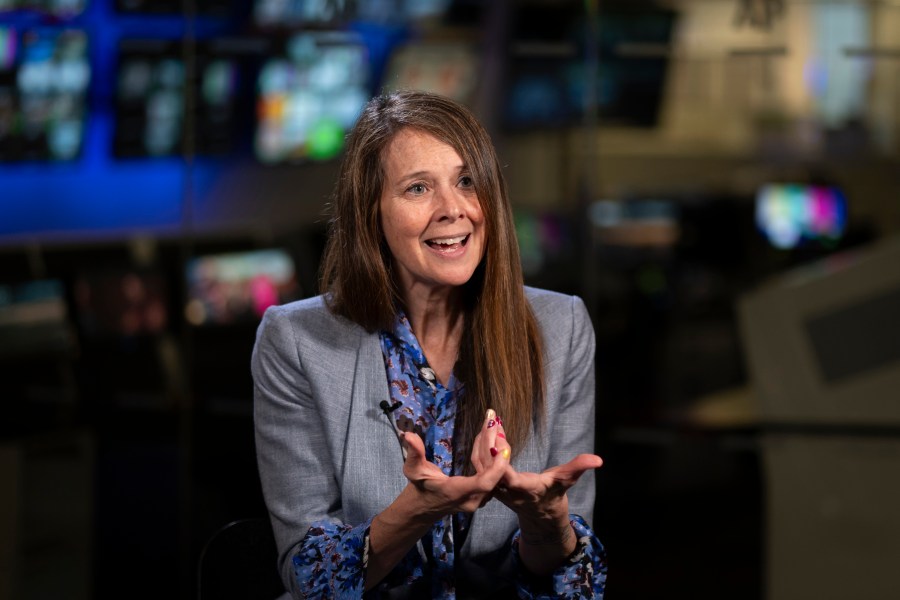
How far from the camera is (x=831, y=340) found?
327 cm

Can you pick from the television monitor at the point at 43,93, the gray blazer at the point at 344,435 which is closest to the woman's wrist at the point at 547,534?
the gray blazer at the point at 344,435

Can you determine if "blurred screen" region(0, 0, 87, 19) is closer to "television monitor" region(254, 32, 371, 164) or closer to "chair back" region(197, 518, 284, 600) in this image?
"television monitor" region(254, 32, 371, 164)

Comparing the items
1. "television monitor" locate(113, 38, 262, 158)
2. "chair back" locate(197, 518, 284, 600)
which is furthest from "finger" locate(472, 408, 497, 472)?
"television monitor" locate(113, 38, 262, 158)

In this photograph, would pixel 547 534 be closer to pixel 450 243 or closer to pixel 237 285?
pixel 450 243

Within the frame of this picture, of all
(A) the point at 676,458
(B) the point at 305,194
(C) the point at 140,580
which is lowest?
(C) the point at 140,580

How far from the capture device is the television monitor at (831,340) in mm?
3213

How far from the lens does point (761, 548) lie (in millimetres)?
3527

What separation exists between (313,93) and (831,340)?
5.40 feet

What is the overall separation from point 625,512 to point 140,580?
150 centimetres

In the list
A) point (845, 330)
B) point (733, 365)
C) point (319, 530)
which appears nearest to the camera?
point (319, 530)

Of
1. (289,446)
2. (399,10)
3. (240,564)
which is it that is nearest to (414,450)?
(289,446)

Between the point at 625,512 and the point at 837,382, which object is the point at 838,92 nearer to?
the point at 837,382

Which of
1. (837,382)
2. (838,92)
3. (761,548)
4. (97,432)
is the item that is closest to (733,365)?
(837,382)

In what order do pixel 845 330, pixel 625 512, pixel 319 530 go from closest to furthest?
pixel 319 530, pixel 845 330, pixel 625 512
